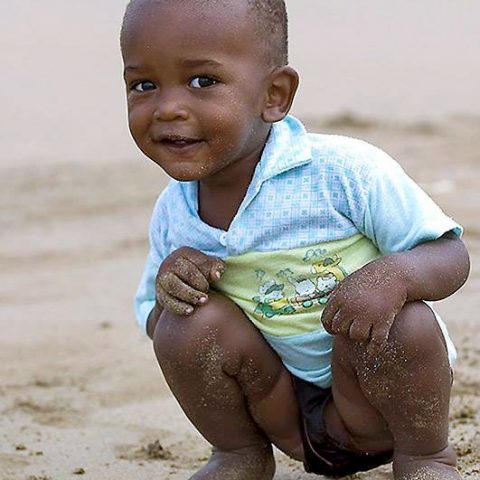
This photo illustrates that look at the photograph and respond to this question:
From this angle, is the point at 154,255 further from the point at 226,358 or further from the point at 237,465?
the point at 237,465

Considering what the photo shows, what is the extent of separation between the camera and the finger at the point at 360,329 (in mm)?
2467

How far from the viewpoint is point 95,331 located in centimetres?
448

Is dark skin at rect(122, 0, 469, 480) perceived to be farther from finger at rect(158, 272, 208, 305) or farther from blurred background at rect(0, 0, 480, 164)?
blurred background at rect(0, 0, 480, 164)

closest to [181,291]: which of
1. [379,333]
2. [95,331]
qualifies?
[379,333]

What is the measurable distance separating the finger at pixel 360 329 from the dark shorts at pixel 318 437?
35cm

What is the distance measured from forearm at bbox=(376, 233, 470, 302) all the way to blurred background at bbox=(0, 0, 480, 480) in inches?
24.2

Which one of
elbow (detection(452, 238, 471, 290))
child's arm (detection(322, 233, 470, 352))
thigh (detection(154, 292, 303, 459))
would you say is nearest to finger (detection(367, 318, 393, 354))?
child's arm (detection(322, 233, 470, 352))

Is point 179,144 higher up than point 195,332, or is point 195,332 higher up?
point 179,144

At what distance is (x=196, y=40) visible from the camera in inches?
100

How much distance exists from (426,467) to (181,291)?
2.03ft

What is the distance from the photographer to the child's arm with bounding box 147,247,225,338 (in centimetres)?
268

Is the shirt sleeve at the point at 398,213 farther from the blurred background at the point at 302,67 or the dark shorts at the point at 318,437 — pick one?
the blurred background at the point at 302,67

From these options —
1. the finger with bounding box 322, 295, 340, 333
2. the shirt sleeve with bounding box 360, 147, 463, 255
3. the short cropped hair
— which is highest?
the short cropped hair

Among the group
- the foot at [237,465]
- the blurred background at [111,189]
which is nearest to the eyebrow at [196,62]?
the foot at [237,465]
